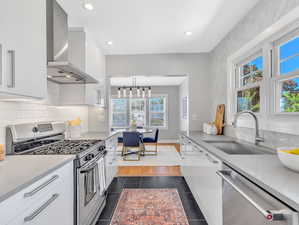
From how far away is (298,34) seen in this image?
1.59 metres

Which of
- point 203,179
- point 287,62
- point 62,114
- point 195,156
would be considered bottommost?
point 203,179

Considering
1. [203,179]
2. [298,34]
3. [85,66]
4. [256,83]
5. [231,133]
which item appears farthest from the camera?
[231,133]

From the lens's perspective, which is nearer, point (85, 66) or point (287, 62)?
point (287, 62)

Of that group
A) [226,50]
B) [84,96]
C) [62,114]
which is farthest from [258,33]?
[62,114]

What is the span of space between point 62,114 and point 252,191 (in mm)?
2531

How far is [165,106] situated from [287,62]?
19.2 ft

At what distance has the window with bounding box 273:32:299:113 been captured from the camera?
1.62 m

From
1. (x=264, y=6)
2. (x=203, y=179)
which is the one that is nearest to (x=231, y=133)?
(x=203, y=179)

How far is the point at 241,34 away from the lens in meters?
2.30

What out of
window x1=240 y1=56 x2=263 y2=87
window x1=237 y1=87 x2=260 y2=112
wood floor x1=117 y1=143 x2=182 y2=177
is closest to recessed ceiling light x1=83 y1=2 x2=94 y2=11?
window x1=240 y1=56 x2=263 y2=87

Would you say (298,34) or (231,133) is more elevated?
(298,34)

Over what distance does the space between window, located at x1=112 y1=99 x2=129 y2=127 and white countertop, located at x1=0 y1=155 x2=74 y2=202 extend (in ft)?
20.2

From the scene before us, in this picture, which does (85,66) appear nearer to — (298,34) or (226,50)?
(226,50)

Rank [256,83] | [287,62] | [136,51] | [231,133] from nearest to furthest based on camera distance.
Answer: [287,62] < [256,83] < [231,133] < [136,51]
